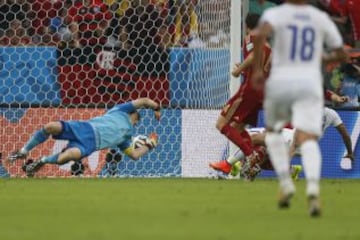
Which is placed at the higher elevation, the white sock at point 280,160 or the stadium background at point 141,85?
the white sock at point 280,160

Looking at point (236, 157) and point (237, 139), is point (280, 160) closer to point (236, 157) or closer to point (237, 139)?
point (237, 139)

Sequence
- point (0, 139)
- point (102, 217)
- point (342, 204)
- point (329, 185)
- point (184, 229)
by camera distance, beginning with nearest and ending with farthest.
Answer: point (184, 229)
point (102, 217)
point (342, 204)
point (329, 185)
point (0, 139)

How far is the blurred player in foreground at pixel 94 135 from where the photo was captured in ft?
48.9

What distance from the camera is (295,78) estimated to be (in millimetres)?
8961

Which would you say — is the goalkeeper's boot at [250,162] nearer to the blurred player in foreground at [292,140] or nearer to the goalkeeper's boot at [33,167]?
the blurred player in foreground at [292,140]

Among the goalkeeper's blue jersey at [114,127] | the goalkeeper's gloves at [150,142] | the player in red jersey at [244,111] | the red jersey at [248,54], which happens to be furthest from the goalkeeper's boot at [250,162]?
the goalkeeper's blue jersey at [114,127]

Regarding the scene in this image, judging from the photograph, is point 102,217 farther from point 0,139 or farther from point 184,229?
point 0,139

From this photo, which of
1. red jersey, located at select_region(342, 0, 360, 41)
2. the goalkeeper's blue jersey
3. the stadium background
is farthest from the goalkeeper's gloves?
red jersey, located at select_region(342, 0, 360, 41)

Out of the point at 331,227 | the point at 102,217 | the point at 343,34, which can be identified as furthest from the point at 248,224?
the point at 343,34

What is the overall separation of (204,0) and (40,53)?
2.47m

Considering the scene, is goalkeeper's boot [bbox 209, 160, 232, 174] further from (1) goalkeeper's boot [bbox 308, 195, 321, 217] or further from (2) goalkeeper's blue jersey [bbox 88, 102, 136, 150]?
(1) goalkeeper's boot [bbox 308, 195, 321, 217]

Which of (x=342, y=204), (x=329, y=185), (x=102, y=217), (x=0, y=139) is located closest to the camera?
(x=102, y=217)

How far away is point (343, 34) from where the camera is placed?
1984 centimetres

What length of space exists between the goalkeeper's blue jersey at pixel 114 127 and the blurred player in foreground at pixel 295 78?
20.2ft
